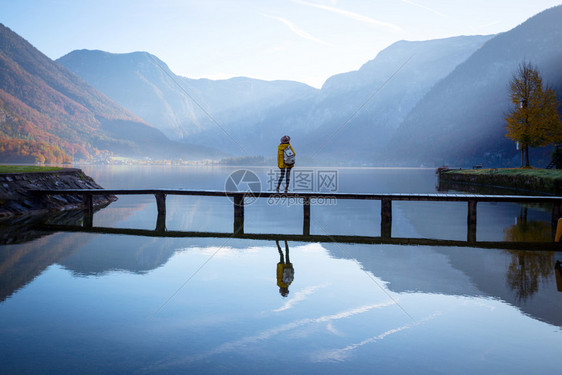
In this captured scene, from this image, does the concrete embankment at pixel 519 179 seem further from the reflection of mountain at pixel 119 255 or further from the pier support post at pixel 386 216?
the reflection of mountain at pixel 119 255

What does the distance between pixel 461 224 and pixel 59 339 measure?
19995mm

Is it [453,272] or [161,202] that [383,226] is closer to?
[453,272]

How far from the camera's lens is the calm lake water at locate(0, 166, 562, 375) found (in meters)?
6.32

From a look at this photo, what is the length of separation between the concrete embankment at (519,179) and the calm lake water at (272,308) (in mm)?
26350

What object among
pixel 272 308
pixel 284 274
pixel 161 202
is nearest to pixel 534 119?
pixel 161 202

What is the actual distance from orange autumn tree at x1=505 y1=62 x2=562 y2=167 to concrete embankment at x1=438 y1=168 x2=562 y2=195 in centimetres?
515

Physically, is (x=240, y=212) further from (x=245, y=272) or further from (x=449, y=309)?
(x=449, y=309)

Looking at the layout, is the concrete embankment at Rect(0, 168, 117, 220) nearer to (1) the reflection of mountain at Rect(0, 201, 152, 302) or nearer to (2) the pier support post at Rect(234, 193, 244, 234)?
(1) the reflection of mountain at Rect(0, 201, 152, 302)

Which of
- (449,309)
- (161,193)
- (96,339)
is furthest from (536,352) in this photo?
(161,193)

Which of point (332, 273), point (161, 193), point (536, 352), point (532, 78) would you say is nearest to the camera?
point (536, 352)

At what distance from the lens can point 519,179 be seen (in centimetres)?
4575

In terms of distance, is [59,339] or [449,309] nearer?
[59,339]

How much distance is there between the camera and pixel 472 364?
6219mm

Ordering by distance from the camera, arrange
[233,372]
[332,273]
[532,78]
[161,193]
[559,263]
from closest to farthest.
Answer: [233,372]
[332,273]
[559,263]
[161,193]
[532,78]
